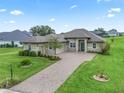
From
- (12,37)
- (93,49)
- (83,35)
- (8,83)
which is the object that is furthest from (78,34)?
(12,37)

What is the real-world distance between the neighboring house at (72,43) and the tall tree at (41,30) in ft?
139

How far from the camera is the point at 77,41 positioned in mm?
39938

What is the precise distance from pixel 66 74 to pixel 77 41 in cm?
1934

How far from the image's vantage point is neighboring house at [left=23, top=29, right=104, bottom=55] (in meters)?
35.8

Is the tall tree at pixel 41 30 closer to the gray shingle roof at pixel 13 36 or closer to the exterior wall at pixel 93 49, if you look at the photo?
the gray shingle roof at pixel 13 36

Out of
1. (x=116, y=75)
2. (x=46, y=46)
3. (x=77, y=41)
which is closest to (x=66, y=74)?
(x=116, y=75)

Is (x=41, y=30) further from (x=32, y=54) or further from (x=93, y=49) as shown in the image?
(x=32, y=54)

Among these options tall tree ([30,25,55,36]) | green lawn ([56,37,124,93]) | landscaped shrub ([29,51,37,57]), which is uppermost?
tall tree ([30,25,55,36])

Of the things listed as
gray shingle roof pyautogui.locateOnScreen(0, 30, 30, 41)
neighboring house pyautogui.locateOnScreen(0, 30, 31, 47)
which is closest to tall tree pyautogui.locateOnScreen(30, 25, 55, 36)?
gray shingle roof pyautogui.locateOnScreen(0, 30, 30, 41)

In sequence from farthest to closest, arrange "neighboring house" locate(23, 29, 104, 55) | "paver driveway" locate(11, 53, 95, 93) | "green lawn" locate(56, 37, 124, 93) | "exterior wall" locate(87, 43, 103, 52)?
"exterior wall" locate(87, 43, 103, 52) < "neighboring house" locate(23, 29, 104, 55) < "green lawn" locate(56, 37, 124, 93) < "paver driveway" locate(11, 53, 95, 93)

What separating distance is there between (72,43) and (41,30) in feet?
147

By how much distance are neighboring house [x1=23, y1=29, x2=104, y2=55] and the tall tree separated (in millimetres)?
42361

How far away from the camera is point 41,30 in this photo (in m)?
83.8

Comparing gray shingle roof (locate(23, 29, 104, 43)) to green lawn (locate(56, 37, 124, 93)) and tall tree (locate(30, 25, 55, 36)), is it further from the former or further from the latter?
tall tree (locate(30, 25, 55, 36))
